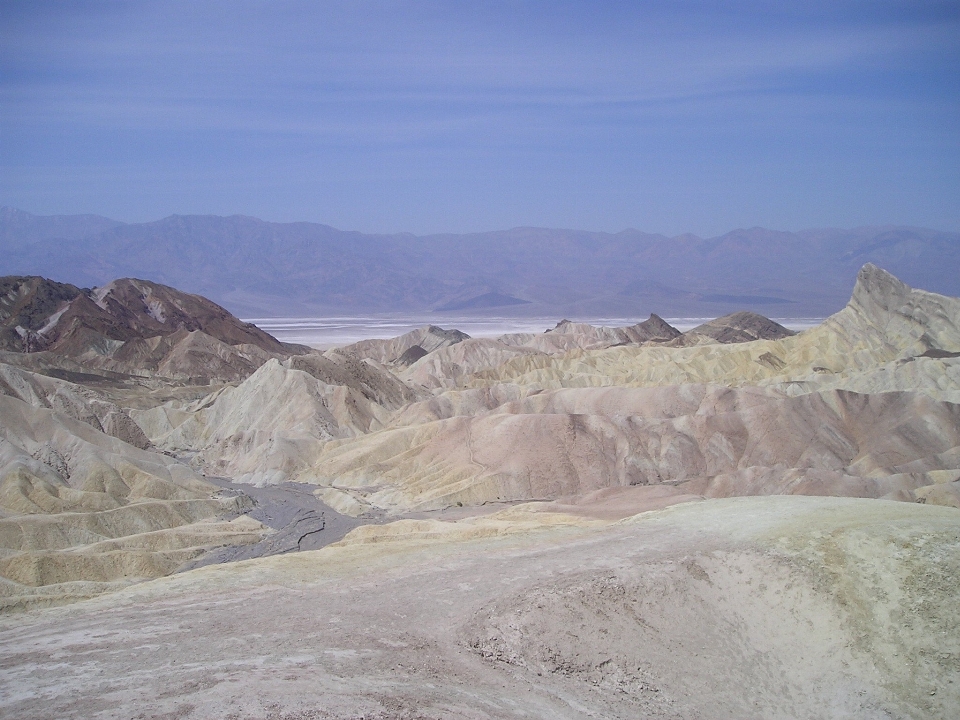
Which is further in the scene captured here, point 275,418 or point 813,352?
point 813,352

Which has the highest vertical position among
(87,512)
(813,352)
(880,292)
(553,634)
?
(880,292)

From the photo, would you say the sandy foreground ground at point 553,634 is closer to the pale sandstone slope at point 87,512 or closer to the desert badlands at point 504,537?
the desert badlands at point 504,537

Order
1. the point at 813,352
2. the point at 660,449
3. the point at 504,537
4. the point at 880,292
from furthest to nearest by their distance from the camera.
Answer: the point at 880,292 < the point at 813,352 < the point at 660,449 < the point at 504,537

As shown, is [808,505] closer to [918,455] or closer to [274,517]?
[918,455]

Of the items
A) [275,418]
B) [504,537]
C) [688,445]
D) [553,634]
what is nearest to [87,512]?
[504,537]

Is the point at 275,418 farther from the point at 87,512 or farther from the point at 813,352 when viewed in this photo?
the point at 813,352

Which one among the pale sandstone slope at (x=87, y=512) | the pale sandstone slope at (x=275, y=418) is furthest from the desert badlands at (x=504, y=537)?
the pale sandstone slope at (x=275, y=418)

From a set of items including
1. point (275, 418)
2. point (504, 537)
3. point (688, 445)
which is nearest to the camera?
point (504, 537)
